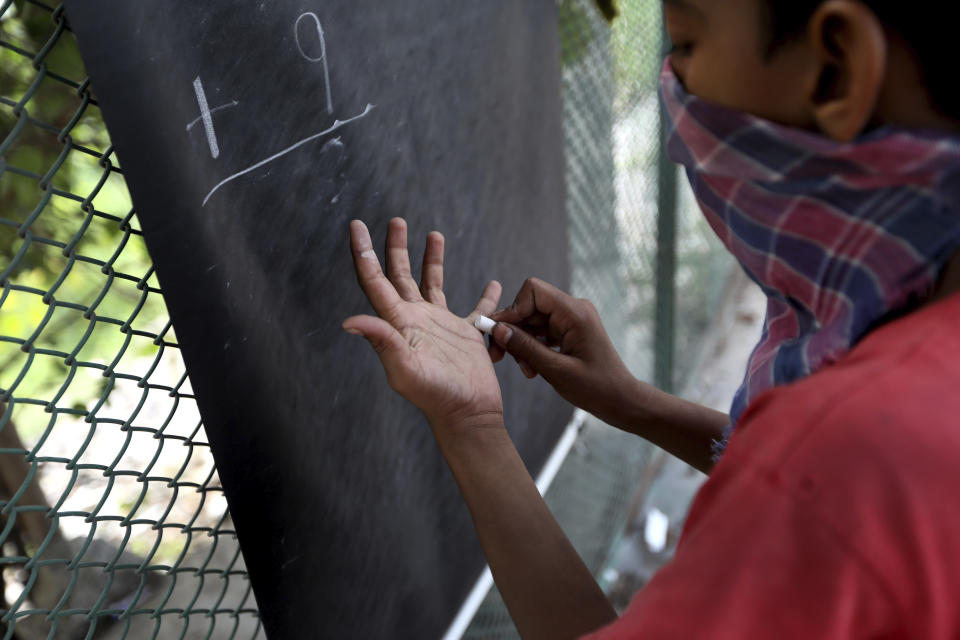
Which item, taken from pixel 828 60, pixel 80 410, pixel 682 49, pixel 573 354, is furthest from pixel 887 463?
pixel 80 410

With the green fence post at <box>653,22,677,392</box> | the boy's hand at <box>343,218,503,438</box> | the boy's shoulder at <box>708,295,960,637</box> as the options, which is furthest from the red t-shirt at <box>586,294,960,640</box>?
the green fence post at <box>653,22,677,392</box>

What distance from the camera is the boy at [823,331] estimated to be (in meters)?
0.65

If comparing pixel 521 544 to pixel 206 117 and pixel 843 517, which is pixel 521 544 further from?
pixel 206 117

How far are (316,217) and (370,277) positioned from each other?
15 cm

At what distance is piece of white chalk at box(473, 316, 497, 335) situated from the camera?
4.77ft

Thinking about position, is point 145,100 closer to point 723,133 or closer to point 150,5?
point 150,5

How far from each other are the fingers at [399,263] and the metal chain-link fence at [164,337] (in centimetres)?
84

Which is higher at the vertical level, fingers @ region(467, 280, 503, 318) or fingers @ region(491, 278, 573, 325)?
fingers @ region(467, 280, 503, 318)

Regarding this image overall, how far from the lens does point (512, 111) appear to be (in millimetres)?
1962

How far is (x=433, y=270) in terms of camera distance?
1.41 metres

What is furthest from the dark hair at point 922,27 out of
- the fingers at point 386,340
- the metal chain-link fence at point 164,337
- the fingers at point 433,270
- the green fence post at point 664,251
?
the green fence post at point 664,251

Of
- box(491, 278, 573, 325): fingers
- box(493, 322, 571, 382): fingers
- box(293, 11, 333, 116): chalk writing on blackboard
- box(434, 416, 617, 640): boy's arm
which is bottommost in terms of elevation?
box(434, 416, 617, 640): boy's arm

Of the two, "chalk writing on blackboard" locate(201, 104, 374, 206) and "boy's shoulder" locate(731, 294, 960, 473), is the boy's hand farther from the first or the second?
"boy's shoulder" locate(731, 294, 960, 473)

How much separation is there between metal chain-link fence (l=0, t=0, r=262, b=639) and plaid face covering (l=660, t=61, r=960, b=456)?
0.76m
